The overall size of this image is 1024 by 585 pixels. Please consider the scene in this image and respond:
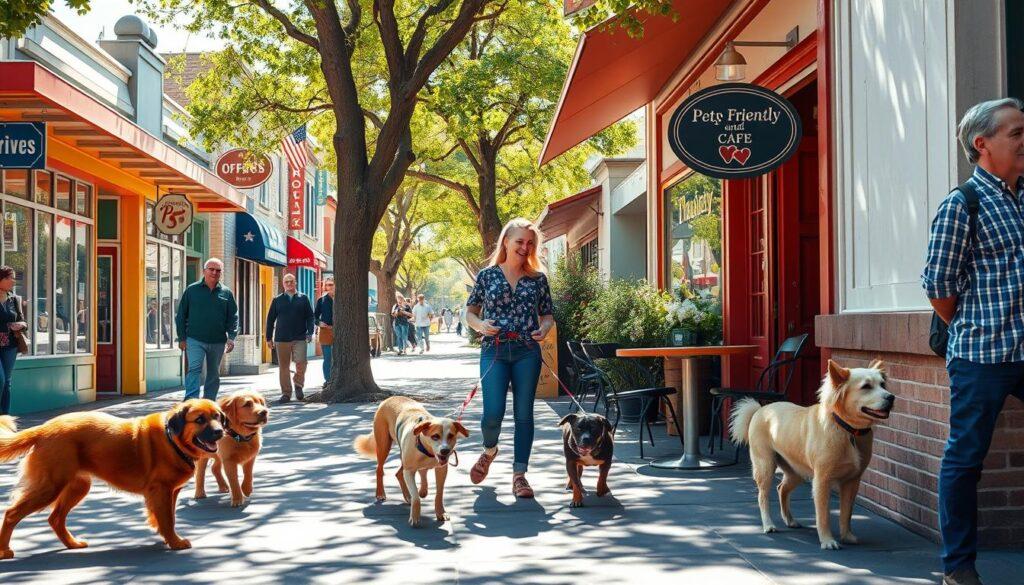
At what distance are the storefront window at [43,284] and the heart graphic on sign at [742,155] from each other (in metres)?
10.1

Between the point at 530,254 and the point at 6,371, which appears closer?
the point at 530,254

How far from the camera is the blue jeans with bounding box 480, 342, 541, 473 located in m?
7.21

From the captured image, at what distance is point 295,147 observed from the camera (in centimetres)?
2881

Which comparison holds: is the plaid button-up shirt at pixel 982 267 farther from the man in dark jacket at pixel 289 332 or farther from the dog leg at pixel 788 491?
the man in dark jacket at pixel 289 332

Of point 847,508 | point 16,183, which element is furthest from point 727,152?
point 16,183

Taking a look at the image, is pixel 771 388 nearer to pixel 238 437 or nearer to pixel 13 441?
pixel 238 437

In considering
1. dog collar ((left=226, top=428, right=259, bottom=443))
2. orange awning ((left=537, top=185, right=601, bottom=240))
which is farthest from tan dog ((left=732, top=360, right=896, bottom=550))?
orange awning ((left=537, top=185, right=601, bottom=240))

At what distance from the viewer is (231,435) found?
682cm

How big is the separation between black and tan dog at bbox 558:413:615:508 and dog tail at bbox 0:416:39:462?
125 inches

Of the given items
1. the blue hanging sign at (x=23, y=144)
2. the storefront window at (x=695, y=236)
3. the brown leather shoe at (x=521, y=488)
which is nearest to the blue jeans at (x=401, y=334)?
the storefront window at (x=695, y=236)

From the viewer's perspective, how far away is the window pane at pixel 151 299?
18.7 metres

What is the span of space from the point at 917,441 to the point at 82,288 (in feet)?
45.0

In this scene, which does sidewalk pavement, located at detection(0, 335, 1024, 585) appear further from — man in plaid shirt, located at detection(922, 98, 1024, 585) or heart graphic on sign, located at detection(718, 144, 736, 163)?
heart graphic on sign, located at detection(718, 144, 736, 163)

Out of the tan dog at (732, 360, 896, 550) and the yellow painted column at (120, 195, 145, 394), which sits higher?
the yellow painted column at (120, 195, 145, 394)
